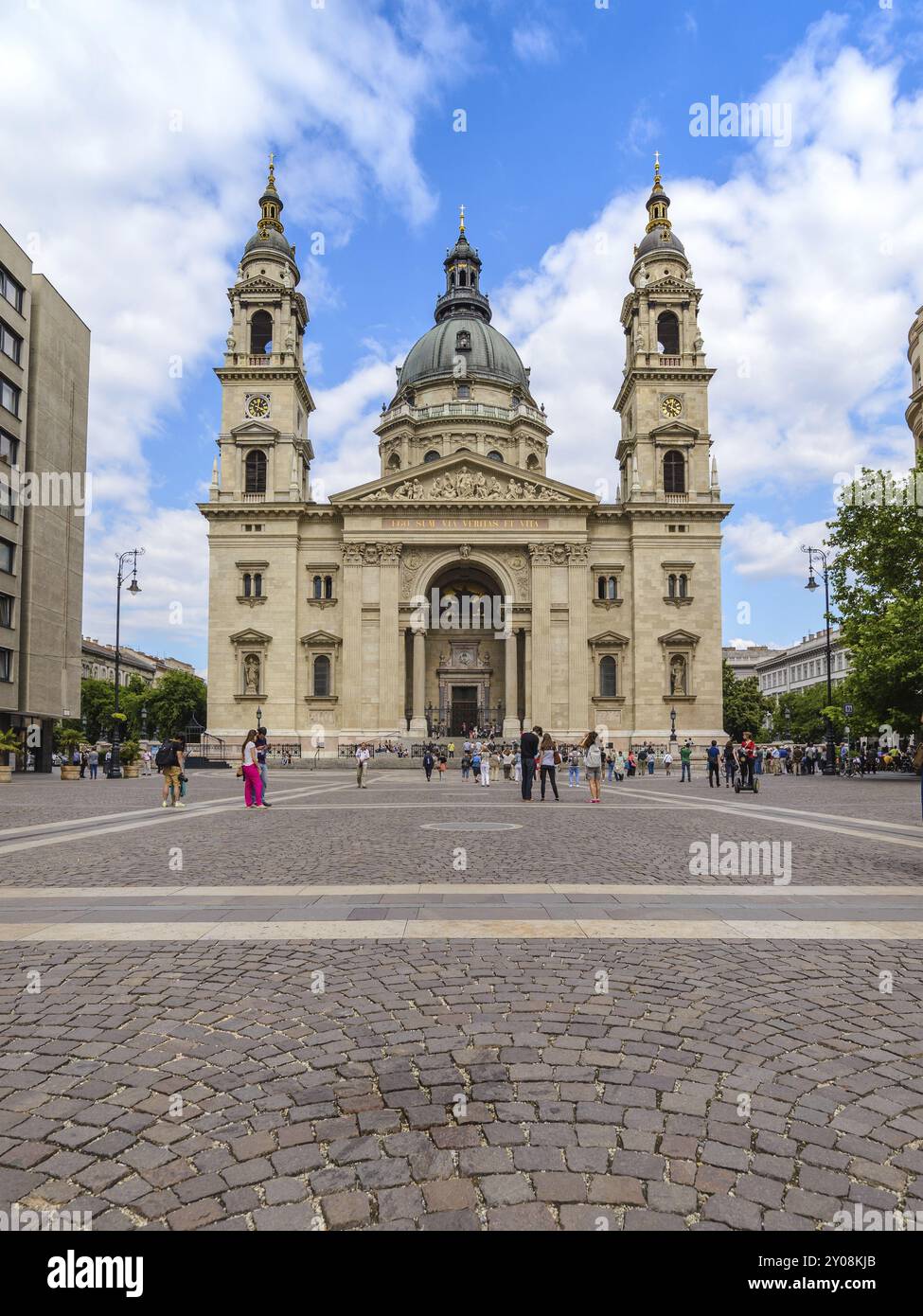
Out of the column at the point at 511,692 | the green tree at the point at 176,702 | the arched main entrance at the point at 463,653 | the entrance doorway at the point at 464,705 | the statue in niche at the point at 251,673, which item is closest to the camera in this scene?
the column at the point at 511,692

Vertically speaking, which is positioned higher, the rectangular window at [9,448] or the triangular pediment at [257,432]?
the triangular pediment at [257,432]

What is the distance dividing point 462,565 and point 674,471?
1607 centimetres

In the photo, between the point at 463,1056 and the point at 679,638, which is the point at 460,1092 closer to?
the point at 463,1056

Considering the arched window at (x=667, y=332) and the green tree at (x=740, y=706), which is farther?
the green tree at (x=740, y=706)

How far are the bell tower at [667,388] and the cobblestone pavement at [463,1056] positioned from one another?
52900mm

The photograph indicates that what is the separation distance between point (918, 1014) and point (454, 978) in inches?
101

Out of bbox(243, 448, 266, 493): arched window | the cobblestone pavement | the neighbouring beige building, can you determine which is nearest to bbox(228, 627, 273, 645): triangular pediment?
the neighbouring beige building

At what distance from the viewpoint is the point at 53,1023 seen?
439 centimetres

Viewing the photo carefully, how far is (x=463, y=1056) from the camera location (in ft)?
12.8
